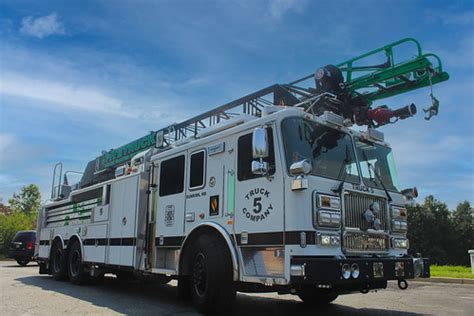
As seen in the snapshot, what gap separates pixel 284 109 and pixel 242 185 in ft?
4.11

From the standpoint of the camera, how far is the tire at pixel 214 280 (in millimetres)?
6348

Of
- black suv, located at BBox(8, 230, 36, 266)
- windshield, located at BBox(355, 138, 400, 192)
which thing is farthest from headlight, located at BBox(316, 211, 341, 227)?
black suv, located at BBox(8, 230, 36, 266)

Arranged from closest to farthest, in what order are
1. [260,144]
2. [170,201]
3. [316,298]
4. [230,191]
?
[260,144], [230,191], [316,298], [170,201]

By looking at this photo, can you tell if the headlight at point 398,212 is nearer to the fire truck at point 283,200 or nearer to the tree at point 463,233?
the fire truck at point 283,200

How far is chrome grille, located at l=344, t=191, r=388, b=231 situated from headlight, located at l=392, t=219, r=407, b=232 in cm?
25

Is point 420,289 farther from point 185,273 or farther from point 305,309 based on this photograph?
point 185,273

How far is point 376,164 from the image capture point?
23.9 ft

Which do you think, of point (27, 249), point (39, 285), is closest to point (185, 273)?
point (39, 285)

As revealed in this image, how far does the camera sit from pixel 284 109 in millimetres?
6348

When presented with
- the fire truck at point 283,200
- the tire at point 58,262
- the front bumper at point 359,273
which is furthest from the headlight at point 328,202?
the tire at point 58,262

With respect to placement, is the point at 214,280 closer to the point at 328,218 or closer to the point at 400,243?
the point at 328,218

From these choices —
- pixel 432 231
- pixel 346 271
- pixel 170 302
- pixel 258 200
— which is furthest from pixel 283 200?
pixel 432 231

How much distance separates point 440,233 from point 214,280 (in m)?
62.5

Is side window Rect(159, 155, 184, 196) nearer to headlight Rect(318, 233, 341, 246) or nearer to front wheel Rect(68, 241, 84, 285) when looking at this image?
headlight Rect(318, 233, 341, 246)
